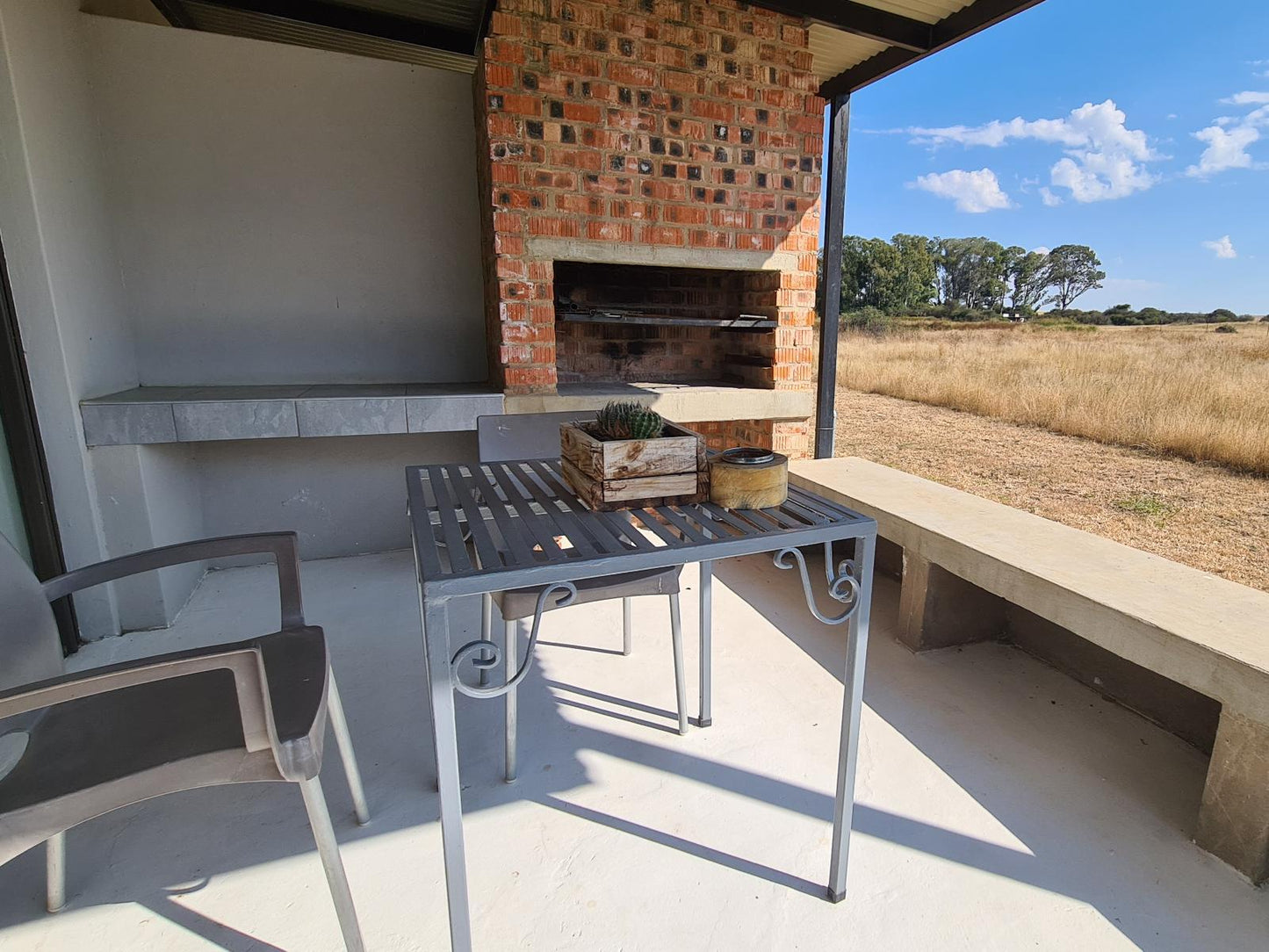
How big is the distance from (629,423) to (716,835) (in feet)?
3.46

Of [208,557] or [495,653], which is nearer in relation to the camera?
[495,653]

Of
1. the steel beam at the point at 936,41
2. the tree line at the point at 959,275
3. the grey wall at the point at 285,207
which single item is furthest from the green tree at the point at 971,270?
the grey wall at the point at 285,207

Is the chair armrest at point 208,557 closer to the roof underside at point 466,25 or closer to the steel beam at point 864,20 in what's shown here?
the roof underside at point 466,25

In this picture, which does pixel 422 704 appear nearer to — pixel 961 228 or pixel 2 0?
pixel 2 0

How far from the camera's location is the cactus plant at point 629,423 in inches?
52.5

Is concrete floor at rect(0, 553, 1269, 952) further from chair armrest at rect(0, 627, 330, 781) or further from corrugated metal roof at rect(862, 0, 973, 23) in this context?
corrugated metal roof at rect(862, 0, 973, 23)

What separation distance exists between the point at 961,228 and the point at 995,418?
19590 mm

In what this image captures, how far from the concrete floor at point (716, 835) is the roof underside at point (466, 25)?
9.47ft

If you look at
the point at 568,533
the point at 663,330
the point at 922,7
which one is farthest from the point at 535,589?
the point at 922,7

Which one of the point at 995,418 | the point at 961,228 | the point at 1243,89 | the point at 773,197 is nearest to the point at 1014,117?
the point at 961,228

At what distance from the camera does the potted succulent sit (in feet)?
4.22

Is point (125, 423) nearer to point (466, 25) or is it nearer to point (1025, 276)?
point (466, 25)

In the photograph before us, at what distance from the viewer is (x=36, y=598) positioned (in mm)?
1312

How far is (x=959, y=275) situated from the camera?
25.0 meters
